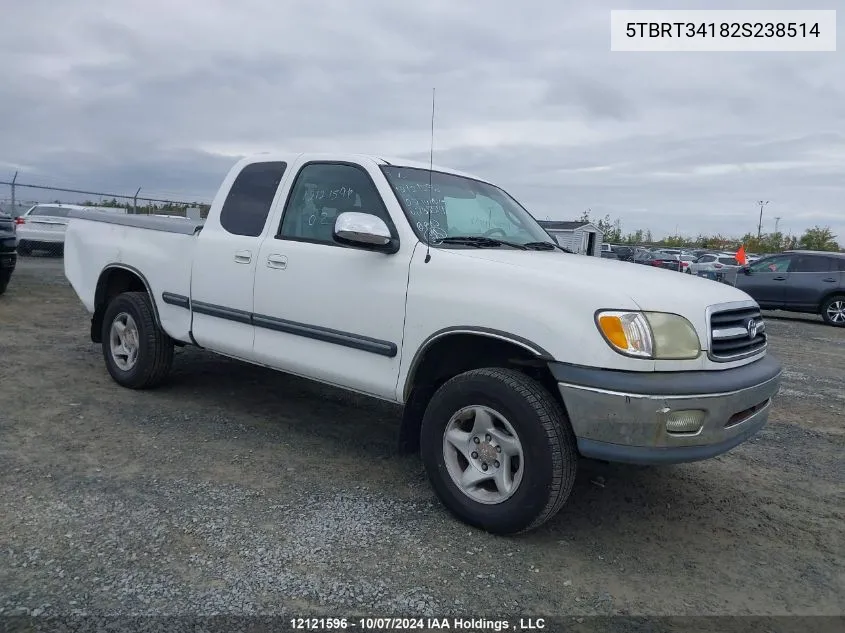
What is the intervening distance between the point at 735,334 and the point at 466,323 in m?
1.32

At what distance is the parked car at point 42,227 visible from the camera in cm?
1734

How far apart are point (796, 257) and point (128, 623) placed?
15991 mm

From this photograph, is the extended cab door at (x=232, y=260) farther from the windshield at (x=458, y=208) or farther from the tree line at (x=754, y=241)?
the tree line at (x=754, y=241)

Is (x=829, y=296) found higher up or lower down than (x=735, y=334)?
lower down

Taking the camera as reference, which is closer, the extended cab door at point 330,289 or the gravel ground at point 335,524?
the gravel ground at point 335,524

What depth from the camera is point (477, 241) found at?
161 inches

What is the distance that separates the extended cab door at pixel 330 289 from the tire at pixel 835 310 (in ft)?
44.7

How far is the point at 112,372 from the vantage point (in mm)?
5809

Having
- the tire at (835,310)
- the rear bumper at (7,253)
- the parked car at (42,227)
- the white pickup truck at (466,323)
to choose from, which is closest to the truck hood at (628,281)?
the white pickup truck at (466,323)

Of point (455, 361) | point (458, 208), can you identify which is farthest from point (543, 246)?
point (455, 361)

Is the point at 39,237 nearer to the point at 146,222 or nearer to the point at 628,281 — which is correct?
the point at 146,222

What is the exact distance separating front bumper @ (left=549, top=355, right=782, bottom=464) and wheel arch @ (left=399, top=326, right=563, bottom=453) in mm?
226

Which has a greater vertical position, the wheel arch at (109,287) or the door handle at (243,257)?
the door handle at (243,257)

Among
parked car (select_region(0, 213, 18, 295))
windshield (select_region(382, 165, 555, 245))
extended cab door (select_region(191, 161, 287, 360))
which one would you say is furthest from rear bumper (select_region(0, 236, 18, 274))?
windshield (select_region(382, 165, 555, 245))
